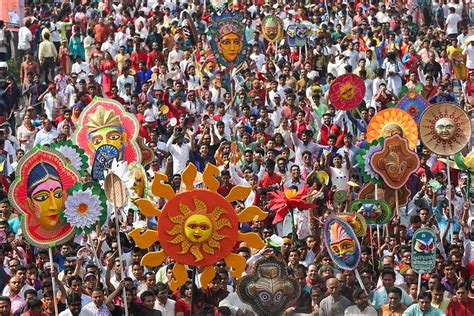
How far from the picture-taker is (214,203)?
1596 cm

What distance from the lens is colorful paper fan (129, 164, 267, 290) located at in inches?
623

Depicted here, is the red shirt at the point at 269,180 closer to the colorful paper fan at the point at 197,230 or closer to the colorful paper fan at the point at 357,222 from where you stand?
the colorful paper fan at the point at 357,222

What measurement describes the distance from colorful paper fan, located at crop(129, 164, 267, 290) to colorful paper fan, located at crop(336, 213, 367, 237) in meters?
2.06

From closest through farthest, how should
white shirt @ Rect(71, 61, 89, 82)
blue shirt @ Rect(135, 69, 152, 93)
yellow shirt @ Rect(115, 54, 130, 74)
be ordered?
blue shirt @ Rect(135, 69, 152, 93) < yellow shirt @ Rect(115, 54, 130, 74) < white shirt @ Rect(71, 61, 89, 82)

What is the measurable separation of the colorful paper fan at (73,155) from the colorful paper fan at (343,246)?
109 inches

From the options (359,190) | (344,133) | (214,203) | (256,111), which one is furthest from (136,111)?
(214,203)

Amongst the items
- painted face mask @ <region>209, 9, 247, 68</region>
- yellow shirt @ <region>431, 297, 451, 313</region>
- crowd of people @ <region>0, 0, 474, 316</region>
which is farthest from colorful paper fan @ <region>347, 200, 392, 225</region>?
painted face mask @ <region>209, 9, 247, 68</region>

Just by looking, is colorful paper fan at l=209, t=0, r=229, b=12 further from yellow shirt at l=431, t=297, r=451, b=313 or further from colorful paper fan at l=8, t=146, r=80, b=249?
yellow shirt at l=431, t=297, r=451, b=313

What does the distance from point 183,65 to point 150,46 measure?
1449mm

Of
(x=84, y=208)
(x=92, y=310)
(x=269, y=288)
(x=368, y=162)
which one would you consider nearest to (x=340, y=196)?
(x=368, y=162)

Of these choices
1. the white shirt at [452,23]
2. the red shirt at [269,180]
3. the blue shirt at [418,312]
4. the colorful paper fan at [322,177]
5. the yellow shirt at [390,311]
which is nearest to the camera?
the blue shirt at [418,312]

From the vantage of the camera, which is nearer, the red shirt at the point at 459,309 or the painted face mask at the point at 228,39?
the red shirt at the point at 459,309

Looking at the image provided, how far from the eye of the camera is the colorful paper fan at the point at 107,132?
19844 mm

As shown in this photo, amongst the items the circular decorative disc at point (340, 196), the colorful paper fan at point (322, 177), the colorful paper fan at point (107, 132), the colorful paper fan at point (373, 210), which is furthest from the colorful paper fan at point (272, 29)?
the colorful paper fan at point (373, 210)
